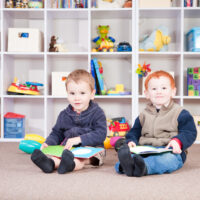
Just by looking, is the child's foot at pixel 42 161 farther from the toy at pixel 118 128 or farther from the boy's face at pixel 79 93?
the toy at pixel 118 128

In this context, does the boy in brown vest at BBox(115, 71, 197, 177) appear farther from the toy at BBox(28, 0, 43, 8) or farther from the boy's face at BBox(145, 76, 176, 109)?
the toy at BBox(28, 0, 43, 8)

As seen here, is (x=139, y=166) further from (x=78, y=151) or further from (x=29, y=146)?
(x=29, y=146)

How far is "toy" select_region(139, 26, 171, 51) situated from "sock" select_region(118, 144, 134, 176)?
1.59 m

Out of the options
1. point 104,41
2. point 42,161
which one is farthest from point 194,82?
point 42,161

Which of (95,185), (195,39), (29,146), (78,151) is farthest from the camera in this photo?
(195,39)

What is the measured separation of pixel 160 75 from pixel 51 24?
167 cm

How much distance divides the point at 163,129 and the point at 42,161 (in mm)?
551

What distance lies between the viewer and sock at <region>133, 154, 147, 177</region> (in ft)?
3.74

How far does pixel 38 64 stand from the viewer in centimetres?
292

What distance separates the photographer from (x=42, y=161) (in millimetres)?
1233

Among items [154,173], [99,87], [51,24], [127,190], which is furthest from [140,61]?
[127,190]

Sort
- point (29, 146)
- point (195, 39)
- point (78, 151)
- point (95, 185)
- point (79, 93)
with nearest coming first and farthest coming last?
point (95, 185)
point (78, 151)
point (79, 93)
point (29, 146)
point (195, 39)

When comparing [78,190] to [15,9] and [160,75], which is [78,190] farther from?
[15,9]

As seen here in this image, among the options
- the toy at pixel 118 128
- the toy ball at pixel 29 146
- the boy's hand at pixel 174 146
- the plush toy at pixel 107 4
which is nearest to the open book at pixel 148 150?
the boy's hand at pixel 174 146
